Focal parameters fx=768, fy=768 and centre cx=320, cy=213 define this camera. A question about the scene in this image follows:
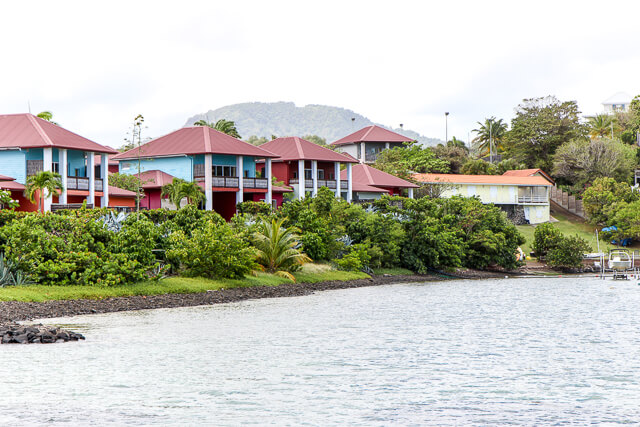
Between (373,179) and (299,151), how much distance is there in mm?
10335

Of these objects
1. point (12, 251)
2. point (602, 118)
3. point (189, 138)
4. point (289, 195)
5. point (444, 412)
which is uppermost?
point (602, 118)

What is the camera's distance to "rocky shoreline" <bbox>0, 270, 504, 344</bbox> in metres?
21.0

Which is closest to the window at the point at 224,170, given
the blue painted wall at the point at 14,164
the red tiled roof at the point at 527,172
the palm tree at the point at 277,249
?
the blue painted wall at the point at 14,164

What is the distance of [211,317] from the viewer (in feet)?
91.9

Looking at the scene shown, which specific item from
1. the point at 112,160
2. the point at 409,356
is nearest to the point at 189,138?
the point at 112,160

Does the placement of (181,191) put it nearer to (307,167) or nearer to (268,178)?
(268,178)

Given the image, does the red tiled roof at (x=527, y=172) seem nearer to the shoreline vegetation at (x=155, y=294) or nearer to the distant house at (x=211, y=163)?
the distant house at (x=211, y=163)

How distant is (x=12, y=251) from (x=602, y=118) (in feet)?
351

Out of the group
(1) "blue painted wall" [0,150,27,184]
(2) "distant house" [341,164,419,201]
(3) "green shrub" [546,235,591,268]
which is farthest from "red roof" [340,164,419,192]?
(1) "blue painted wall" [0,150,27,184]

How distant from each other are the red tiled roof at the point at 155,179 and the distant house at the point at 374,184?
1910 centimetres

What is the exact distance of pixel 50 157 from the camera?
158 ft

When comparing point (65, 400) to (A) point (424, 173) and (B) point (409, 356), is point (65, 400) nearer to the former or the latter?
(B) point (409, 356)

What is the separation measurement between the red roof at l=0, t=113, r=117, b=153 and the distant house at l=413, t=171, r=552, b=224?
40.7 m

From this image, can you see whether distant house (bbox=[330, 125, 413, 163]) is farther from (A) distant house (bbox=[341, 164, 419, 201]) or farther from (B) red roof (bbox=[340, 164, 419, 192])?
(B) red roof (bbox=[340, 164, 419, 192])
